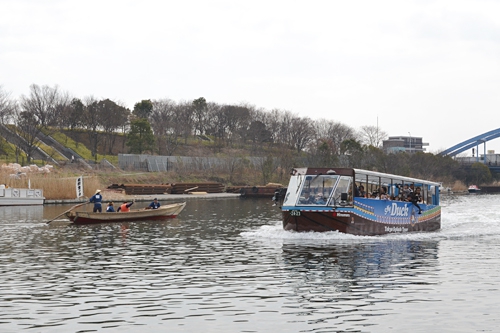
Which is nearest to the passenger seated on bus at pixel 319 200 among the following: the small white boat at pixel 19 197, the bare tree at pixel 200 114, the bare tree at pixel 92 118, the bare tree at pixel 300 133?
the small white boat at pixel 19 197

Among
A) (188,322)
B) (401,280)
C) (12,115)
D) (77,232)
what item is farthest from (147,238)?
(12,115)

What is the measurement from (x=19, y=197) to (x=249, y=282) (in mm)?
54346

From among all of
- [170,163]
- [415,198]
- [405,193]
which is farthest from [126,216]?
[170,163]

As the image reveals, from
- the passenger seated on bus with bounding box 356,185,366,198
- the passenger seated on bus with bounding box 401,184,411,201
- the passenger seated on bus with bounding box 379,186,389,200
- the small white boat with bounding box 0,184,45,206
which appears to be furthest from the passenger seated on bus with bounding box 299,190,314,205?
the small white boat with bounding box 0,184,45,206

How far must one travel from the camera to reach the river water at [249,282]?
17.6 metres

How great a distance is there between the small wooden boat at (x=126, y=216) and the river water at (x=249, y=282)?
6.48m

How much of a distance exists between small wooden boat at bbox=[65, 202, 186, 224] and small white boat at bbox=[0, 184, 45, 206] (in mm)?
24565

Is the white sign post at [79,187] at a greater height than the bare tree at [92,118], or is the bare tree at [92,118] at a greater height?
the bare tree at [92,118]

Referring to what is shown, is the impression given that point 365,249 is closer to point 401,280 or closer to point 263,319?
point 401,280

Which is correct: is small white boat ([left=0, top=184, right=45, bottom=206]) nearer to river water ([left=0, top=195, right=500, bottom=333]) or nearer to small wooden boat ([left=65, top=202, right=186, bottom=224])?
small wooden boat ([left=65, top=202, right=186, bottom=224])

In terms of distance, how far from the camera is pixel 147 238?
129ft

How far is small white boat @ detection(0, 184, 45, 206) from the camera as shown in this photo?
71.6m

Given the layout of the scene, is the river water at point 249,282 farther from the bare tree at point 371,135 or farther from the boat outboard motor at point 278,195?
the bare tree at point 371,135

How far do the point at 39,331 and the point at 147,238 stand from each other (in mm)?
22732
